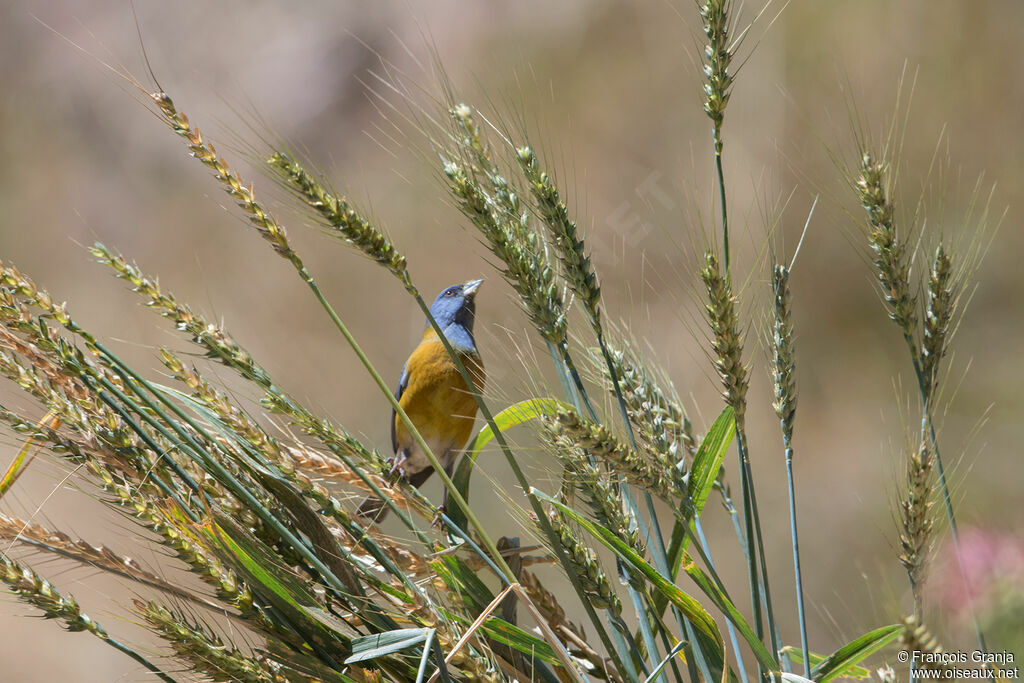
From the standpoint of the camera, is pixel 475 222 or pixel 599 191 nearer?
pixel 475 222

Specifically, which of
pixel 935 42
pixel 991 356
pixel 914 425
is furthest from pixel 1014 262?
pixel 914 425

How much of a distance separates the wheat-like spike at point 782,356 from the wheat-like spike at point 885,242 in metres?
0.11

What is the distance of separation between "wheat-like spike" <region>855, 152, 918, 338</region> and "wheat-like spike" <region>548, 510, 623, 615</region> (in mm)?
392

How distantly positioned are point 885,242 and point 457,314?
1.42 meters

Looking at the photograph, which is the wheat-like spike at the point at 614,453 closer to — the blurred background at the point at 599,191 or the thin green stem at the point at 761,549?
the thin green stem at the point at 761,549

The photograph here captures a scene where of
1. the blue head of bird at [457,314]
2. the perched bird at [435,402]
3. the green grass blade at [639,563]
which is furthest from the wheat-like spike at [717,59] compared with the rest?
the blue head of bird at [457,314]

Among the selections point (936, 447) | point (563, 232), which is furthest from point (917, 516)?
point (563, 232)

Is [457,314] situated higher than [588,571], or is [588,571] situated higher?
[457,314]

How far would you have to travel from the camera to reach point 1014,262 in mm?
2613

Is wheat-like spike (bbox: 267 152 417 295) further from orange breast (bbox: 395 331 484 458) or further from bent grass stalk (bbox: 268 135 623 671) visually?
orange breast (bbox: 395 331 484 458)

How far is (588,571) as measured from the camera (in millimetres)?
750

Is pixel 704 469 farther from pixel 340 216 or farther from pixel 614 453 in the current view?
pixel 340 216

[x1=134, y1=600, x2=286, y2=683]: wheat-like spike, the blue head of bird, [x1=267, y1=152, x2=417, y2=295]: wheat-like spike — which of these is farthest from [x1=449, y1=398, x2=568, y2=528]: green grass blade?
the blue head of bird

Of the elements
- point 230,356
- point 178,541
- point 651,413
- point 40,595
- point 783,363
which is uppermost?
point 783,363
